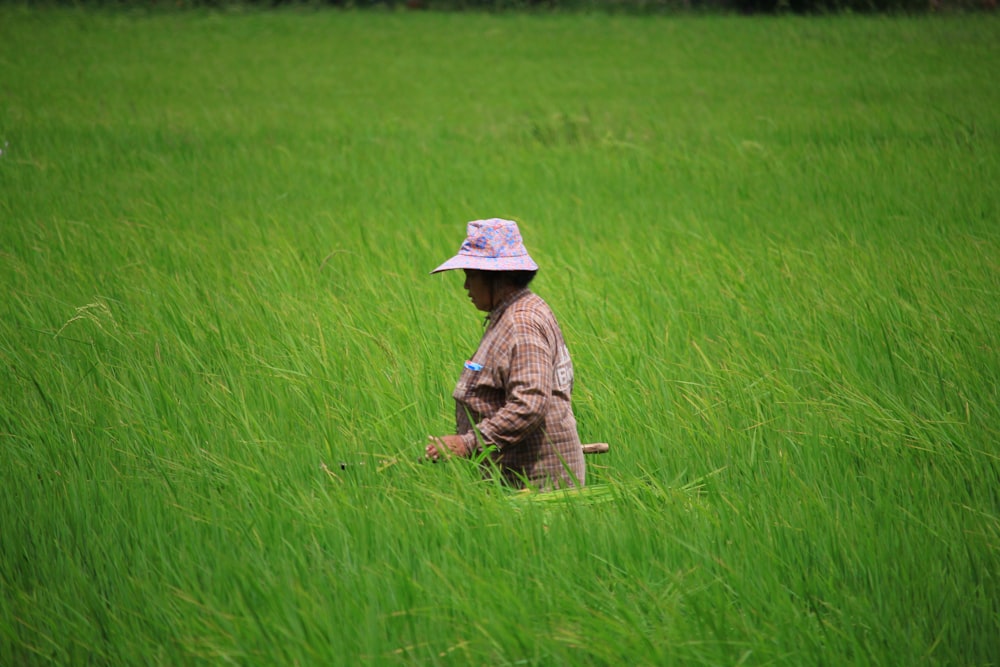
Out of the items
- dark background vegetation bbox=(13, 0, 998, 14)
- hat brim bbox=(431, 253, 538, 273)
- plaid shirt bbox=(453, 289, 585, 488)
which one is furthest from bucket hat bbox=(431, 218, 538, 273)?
dark background vegetation bbox=(13, 0, 998, 14)

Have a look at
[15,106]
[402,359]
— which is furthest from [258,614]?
[15,106]

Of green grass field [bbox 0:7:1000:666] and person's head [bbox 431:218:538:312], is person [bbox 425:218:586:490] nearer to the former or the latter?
person's head [bbox 431:218:538:312]

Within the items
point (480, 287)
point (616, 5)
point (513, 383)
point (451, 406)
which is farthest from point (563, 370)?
point (616, 5)

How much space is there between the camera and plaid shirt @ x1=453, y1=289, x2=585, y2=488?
258cm

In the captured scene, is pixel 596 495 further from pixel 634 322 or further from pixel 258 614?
pixel 634 322

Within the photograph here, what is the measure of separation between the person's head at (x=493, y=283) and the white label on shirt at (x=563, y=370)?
20cm

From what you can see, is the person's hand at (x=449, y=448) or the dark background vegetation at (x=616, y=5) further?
the dark background vegetation at (x=616, y=5)

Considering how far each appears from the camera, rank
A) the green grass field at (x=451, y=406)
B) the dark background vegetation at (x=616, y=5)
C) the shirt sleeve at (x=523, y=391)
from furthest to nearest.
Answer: the dark background vegetation at (x=616, y=5) → the shirt sleeve at (x=523, y=391) → the green grass field at (x=451, y=406)

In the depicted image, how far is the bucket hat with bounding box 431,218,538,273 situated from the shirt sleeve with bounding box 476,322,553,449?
0.16 m

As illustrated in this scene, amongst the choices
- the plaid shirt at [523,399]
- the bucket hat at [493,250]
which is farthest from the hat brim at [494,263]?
the plaid shirt at [523,399]

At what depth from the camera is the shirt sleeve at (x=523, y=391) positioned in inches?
101

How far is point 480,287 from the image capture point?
8.94ft

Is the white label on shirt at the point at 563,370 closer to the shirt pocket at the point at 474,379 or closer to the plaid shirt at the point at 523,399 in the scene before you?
the plaid shirt at the point at 523,399

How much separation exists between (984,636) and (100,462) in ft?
7.33
